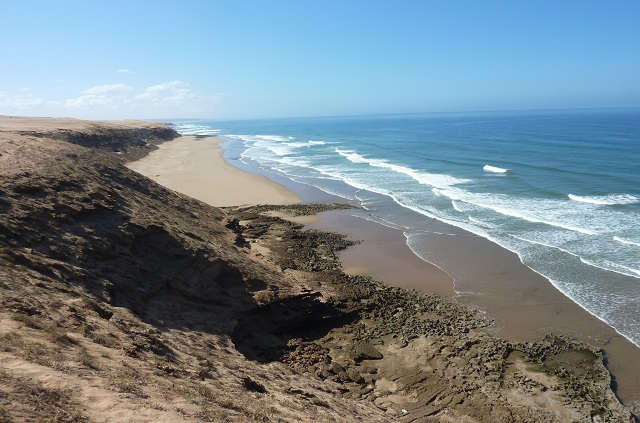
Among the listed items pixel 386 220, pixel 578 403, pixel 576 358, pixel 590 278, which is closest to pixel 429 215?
pixel 386 220

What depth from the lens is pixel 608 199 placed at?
30609 millimetres

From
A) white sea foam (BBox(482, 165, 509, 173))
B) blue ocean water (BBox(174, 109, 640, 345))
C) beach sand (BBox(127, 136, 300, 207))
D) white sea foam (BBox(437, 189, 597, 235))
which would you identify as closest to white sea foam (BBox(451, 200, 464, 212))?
blue ocean water (BBox(174, 109, 640, 345))

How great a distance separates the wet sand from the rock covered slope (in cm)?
80

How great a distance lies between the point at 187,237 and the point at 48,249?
509 cm

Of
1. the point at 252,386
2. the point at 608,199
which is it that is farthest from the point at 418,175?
the point at 252,386

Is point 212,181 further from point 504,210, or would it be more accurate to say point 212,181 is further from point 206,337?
point 206,337

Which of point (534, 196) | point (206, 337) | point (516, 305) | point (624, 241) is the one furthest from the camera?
point (534, 196)

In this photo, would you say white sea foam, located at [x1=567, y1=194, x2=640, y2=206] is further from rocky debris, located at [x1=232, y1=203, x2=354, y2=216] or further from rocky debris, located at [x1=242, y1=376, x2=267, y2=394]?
rocky debris, located at [x1=242, y1=376, x2=267, y2=394]

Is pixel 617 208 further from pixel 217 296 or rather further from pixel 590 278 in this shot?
pixel 217 296

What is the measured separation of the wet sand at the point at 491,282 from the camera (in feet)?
44.8

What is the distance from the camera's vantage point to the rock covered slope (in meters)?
7.23

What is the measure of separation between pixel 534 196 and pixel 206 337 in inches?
1165

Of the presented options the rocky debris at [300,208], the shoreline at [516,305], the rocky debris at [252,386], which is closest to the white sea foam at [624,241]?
the shoreline at [516,305]

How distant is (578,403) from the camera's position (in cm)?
1093
